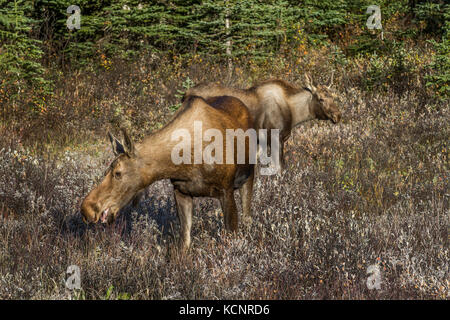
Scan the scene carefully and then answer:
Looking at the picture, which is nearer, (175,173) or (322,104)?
(175,173)

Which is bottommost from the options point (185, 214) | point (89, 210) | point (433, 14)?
point (185, 214)

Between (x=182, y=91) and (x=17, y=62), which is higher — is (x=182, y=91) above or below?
below

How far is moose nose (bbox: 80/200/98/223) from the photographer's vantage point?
3811mm

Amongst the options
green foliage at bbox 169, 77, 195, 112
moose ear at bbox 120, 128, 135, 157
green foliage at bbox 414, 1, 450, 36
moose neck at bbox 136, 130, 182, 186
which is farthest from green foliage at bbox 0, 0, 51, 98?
green foliage at bbox 414, 1, 450, 36

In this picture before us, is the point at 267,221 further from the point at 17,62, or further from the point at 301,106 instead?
the point at 17,62

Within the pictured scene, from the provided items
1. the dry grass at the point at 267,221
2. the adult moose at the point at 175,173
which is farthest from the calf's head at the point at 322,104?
the adult moose at the point at 175,173

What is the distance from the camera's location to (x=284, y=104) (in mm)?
8820

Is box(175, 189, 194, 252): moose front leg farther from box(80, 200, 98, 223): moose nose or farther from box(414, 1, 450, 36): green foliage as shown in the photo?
box(414, 1, 450, 36): green foliage

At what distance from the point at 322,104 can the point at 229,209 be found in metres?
4.96

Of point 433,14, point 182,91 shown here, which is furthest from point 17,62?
point 433,14

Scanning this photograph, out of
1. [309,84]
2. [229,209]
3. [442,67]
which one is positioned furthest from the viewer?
[442,67]

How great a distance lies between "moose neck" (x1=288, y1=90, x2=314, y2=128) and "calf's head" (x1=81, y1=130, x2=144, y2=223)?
5322 mm

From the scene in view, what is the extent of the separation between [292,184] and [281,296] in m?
2.95
